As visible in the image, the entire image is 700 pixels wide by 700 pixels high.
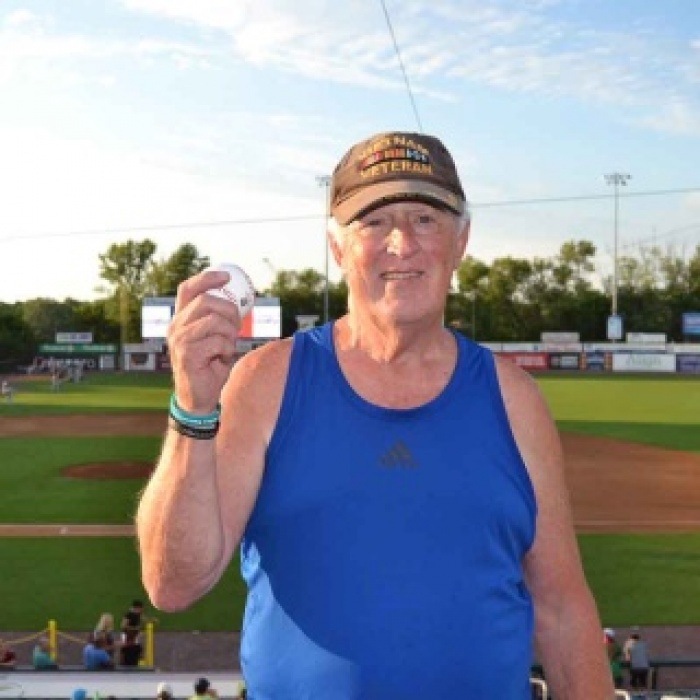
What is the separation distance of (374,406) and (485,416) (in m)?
0.23

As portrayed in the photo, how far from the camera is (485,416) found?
197cm

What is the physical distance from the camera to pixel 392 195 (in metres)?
1.99

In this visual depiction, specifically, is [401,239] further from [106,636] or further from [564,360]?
[564,360]

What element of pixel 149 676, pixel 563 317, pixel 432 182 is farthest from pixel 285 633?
pixel 563 317

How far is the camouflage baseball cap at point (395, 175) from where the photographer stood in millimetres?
1991

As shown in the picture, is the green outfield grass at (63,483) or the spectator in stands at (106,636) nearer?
the spectator in stands at (106,636)

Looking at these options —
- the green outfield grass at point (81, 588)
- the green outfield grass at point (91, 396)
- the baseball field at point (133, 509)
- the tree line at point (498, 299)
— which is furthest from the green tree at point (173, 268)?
the green outfield grass at point (81, 588)

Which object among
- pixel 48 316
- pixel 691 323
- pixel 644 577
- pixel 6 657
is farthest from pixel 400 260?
pixel 48 316

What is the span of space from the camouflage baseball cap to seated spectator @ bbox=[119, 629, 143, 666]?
1038 centimetres

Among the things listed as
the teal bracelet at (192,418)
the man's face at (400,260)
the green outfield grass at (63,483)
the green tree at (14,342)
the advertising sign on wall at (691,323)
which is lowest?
the green outfield grass at (63,483)

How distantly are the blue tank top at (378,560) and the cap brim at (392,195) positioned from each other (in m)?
0.41

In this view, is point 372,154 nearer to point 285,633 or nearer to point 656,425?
point 285,633

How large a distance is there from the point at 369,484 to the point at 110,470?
24873mm

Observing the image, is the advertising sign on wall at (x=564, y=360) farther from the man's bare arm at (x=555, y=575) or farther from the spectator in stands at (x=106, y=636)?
the man's bare arm at (x=555, y=575)
